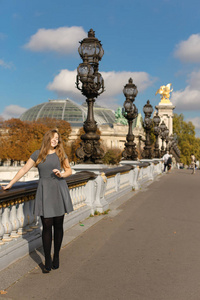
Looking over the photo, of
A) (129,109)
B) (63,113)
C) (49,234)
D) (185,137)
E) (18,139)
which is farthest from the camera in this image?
(63,113)

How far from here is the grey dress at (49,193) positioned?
479 centimetres

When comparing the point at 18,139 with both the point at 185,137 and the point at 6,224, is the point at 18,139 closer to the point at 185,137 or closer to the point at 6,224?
the point at 185,137

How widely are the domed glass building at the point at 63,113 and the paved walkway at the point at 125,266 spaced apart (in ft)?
406

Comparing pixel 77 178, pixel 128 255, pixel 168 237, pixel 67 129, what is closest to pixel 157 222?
pixel 168 237

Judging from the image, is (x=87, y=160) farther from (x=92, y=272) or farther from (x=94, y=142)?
(x=92, y=272)

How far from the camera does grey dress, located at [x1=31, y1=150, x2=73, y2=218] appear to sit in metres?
4.79

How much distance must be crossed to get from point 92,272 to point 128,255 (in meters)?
1.03

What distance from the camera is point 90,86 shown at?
1008 centimetres

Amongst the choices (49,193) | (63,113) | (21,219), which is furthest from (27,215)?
(63,113)

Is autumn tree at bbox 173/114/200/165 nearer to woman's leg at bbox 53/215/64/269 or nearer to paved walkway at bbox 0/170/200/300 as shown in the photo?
→ paved walkway at bbox 0/170/200/300

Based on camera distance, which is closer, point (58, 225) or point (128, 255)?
point (58, 225)

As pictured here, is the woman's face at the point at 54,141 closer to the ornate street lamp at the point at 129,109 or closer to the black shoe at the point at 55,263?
the black shoe at the point at 55,263

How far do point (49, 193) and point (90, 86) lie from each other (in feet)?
18.9

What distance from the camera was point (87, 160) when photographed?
395 inches
